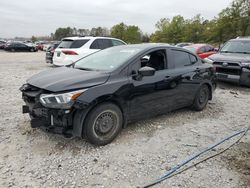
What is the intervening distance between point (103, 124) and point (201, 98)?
279 cm

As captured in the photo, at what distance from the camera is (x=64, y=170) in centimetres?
299

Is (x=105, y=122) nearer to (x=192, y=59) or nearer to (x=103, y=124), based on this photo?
(x=103, y=124)

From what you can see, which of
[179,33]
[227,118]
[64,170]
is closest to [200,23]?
[179,33]

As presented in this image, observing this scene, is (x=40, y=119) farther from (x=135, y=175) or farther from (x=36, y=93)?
(x=135, y=175)

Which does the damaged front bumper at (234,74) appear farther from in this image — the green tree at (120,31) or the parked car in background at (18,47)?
the green tree at (120,31)

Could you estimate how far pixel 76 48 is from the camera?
968 cm

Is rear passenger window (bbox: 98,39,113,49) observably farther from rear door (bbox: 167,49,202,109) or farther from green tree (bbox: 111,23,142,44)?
green tree (bbox: 111,23,142,44)

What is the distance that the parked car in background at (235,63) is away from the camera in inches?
292

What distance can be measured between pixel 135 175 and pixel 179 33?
155ft

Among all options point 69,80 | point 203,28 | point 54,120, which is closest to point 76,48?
point 69,80

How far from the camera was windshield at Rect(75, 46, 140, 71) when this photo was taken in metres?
3.94

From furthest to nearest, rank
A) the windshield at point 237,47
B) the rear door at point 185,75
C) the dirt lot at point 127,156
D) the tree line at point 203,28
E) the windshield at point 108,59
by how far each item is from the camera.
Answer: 1. the tree line at point 203,28
2. the windshield at point 237,47
3. the rear door at point 185,75
4. the windshield at point 108,59
5. the dirt lot at point 127,156

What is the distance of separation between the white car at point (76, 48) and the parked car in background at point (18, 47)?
69.5 ft

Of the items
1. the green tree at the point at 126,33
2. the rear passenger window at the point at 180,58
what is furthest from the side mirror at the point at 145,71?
the green tree at the point at 126,33
